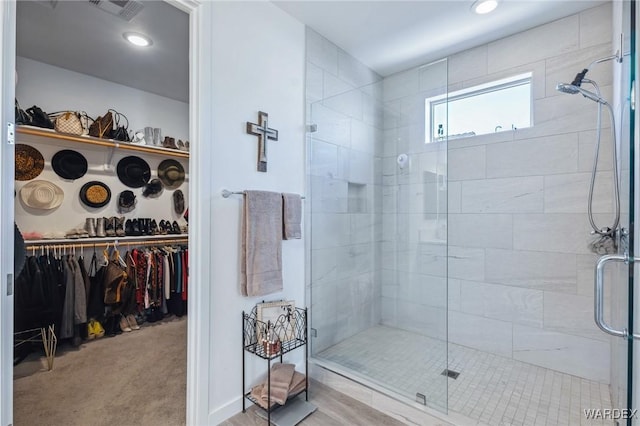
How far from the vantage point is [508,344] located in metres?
2.46

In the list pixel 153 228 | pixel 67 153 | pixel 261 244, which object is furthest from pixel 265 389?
pixel 67 153

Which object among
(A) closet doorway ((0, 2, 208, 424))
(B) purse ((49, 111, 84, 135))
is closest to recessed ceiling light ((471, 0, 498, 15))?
(A) closet doorway ((0, 2, 208, 424))

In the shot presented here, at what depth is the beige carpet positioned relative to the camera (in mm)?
1800

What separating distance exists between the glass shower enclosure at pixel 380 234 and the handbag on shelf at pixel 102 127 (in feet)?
7.29

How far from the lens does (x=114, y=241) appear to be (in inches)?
124

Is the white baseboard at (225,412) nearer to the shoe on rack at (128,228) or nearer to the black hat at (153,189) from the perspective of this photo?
the shoe on rack at (128,228)

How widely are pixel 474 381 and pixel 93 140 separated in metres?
3.93

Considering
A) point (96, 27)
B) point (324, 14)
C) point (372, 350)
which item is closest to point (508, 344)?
point (372, 350)

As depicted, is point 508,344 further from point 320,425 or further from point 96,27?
point 96,27

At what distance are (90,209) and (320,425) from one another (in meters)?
3.14

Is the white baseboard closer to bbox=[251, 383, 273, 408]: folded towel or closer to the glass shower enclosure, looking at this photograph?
bbox=[251, 383, 273, 408]: folded towel

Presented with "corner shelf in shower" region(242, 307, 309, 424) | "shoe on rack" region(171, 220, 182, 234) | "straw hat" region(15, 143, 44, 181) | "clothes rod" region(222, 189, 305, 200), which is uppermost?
"straw hat" region(15, 143, 44, 181)

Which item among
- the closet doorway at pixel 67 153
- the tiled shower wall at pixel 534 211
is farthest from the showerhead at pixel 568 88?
the closet doorway at pixel 67 153

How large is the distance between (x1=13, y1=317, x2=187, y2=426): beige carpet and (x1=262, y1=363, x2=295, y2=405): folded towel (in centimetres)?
54
